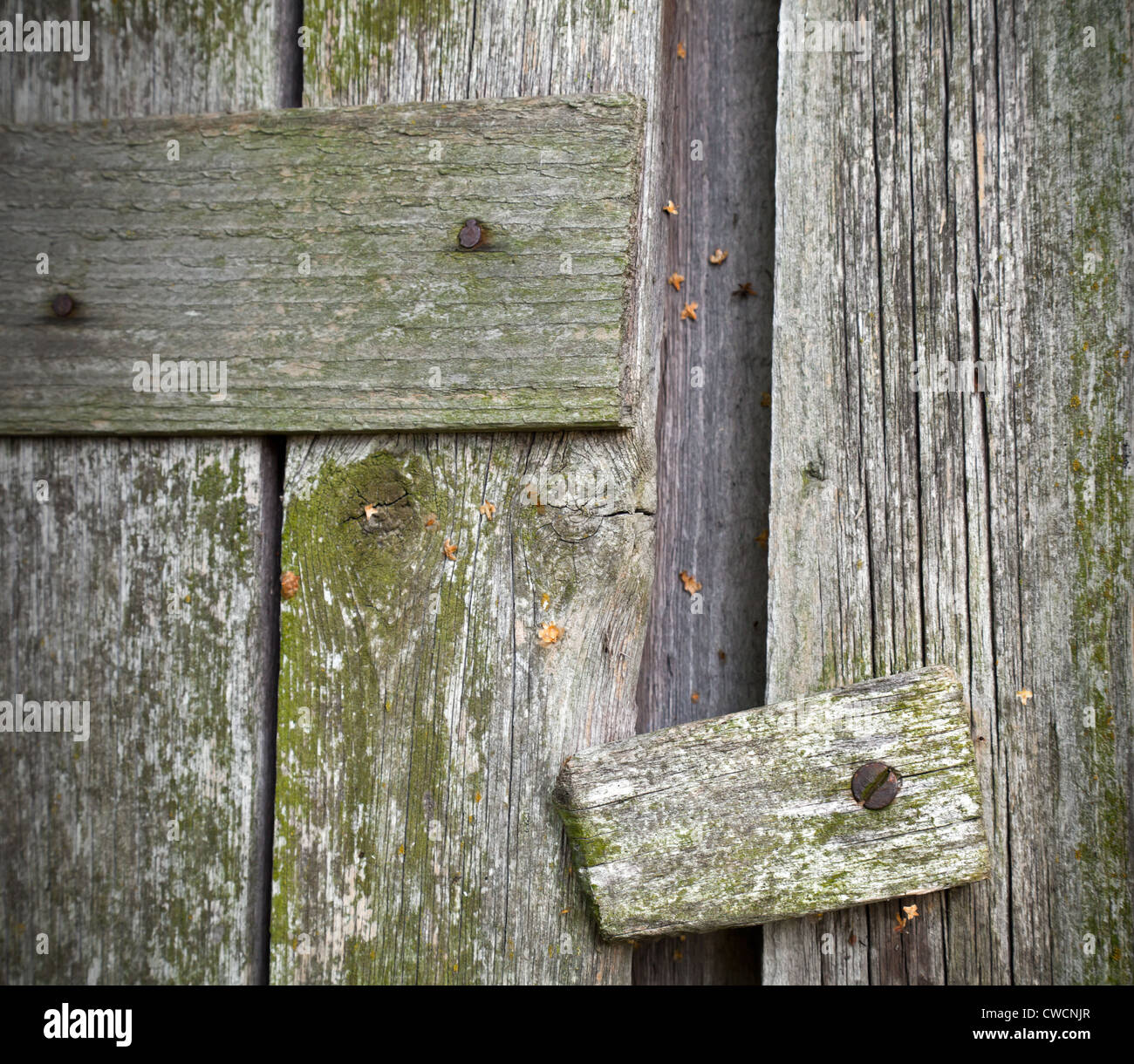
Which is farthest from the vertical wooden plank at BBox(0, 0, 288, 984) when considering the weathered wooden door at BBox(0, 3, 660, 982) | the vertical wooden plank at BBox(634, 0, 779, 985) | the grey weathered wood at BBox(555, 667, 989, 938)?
the vertical wooden plank at BBox(634, 0, 779, 985)

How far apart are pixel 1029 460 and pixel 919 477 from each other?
178mm

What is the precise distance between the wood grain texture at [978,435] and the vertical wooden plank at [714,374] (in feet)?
0.34

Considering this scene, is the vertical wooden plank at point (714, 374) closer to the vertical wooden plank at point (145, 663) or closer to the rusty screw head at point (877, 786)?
the rusty screw head at point (877, 786)

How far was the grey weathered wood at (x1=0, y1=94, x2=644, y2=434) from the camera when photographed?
1.28 m

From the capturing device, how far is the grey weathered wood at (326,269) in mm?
1281

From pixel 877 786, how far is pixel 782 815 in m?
0.16

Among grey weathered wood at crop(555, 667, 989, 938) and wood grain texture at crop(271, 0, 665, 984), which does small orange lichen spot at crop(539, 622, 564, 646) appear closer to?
wood grain texture at crop(271, 0, 665, 984)

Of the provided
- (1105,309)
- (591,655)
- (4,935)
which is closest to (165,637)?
(4,935)

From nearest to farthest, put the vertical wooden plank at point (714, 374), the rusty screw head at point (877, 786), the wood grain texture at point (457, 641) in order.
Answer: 1. the rusty screw head at point (877, 786)
2. the wood grain texture at point (457, 641)
3. the vertical wooden plank at point (714, 374)

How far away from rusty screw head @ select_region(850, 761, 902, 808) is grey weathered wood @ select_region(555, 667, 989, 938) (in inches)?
0.5
